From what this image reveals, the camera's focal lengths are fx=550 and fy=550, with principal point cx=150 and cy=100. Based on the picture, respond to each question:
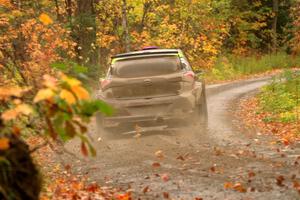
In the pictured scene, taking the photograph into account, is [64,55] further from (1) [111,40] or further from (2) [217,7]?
(2) [217,7]

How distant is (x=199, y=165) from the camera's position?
887 cm

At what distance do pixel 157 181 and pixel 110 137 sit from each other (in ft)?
12.4

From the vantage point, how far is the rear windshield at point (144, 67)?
11195 mm

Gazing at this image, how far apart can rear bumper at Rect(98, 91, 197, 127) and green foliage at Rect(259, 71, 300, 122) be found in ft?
12.8

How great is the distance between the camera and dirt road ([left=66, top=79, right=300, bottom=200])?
7.22m

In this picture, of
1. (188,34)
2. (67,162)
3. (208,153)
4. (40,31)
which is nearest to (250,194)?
(208,153)

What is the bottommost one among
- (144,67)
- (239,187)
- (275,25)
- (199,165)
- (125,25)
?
(275,25)

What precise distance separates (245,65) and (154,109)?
28.0 m

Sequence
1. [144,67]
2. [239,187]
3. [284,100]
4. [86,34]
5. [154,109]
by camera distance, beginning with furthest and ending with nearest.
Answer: [86,34], [284,100], [144,67], [154,109], [239,187]

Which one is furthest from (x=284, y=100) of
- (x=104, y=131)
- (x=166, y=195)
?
(x=166, y=195)

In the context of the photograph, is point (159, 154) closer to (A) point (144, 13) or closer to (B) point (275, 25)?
(A) point (144, 13)

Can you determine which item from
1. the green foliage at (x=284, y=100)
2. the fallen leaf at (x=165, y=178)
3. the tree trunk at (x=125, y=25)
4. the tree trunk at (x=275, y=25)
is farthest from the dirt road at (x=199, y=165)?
the tree trunk at (x=275, y=25)

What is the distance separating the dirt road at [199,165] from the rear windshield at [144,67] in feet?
4.35

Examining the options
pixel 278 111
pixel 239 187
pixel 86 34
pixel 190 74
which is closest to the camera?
pixel 239 187
